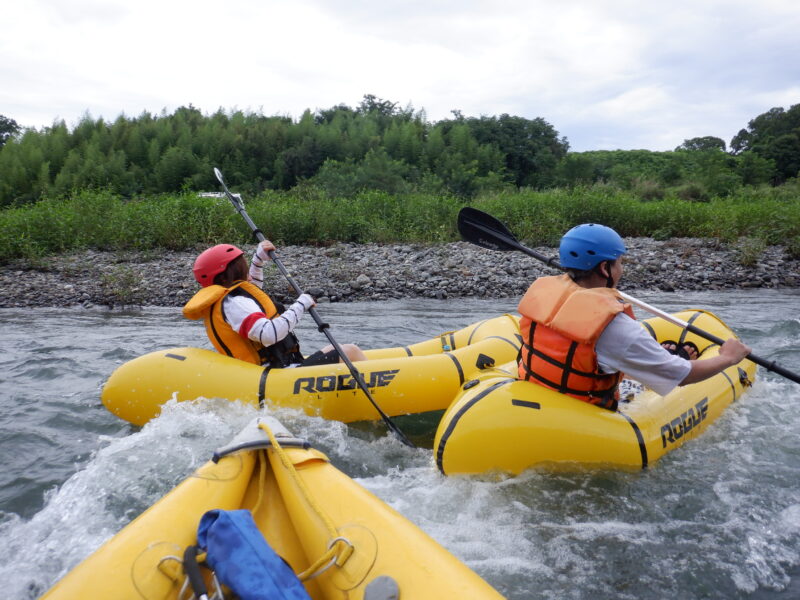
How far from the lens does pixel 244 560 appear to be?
70.3 inches

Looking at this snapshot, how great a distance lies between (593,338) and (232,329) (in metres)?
2.31

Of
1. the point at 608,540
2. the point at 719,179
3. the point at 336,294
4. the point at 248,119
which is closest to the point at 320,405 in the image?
the point at 608,540

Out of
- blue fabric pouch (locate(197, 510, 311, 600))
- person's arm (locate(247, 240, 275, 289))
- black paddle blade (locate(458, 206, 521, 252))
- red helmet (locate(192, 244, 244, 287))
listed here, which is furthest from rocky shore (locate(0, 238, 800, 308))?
blue fabric pouch (locate(197, 510, 311, 600))

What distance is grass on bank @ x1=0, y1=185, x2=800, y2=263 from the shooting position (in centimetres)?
1116

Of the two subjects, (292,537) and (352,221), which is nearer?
(292,537)

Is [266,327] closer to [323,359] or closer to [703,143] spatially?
[323,359]

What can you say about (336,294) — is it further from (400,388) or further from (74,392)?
(400,388)

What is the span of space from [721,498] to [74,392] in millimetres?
4491

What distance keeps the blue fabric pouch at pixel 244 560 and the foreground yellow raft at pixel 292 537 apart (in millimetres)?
100

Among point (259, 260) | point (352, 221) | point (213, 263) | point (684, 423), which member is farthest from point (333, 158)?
point (684, 423)

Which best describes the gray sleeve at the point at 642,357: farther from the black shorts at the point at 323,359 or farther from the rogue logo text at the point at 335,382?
the black shorts at the point at 323,359

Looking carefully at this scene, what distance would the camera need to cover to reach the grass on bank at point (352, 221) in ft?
36.6

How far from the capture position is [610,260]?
3.05 m

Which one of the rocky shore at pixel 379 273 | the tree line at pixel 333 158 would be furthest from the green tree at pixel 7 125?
the rocky shore at pixel 379 273
